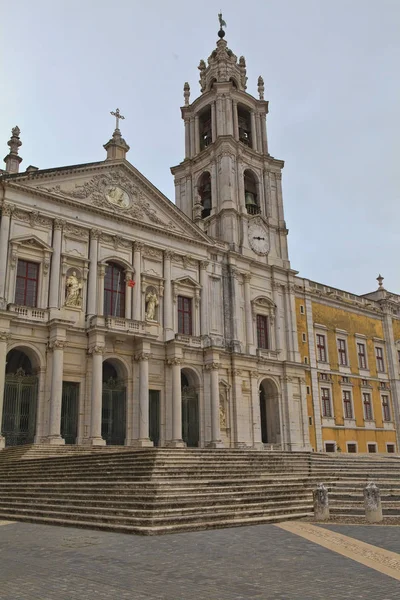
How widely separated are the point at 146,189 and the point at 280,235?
11061 millimetres

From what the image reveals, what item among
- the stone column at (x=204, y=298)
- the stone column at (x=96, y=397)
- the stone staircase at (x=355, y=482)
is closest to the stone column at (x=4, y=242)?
the stone column at (x=96, y=397)

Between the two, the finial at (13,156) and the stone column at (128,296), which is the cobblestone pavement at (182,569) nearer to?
the stone column at (128,296)

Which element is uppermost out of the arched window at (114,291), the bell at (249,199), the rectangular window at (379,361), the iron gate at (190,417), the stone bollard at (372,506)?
the bell at (249,199)

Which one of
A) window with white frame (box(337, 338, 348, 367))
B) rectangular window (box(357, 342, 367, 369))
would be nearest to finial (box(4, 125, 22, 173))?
window with white frame (box(337, 338, 348, 367))

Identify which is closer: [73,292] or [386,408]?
[73,292]

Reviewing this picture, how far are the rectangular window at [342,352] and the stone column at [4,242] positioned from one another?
24655 millimetres

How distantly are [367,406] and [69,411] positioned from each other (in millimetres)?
23585

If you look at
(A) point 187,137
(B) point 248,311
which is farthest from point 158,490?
(A) point 187,137

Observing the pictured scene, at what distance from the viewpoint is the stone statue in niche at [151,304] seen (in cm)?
3075

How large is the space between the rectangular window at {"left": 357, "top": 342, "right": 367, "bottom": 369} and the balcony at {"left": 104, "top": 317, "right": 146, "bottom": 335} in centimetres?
2020

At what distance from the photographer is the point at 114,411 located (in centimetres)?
2892

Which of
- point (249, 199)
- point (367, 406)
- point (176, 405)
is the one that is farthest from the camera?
point (367, 406)

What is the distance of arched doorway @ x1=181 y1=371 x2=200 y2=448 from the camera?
3155cm

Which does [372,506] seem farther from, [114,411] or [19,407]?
[19,407]
